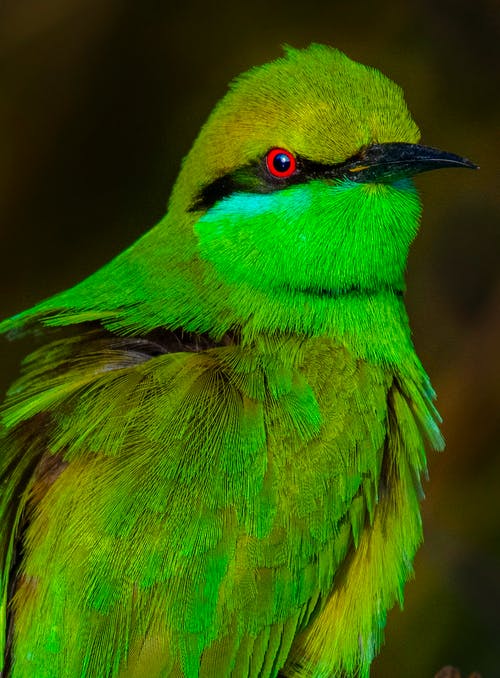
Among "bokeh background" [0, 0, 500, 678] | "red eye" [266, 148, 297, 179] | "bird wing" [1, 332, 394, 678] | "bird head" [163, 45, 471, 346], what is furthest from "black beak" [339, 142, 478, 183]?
"bokeh background" [0, 0, 500, 678]

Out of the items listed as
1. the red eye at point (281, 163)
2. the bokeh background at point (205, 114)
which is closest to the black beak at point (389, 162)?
the red eye at point (281, 163)

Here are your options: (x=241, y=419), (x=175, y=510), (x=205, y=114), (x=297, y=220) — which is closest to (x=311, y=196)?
(x=297, y=220)

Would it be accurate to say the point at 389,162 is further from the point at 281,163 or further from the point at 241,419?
the point at 241,419

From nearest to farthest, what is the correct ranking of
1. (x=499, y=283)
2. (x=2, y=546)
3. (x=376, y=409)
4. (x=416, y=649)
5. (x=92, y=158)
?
(x=2, y=546)
(x=376, y=409)
(x=416, y=649)
(x=499, y=283)
(x=92, y=158)

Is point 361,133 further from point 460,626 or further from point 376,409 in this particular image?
point 460,626

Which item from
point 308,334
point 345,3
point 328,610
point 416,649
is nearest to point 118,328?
point 308,334

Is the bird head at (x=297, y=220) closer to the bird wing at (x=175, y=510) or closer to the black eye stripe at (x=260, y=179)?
the black eye stripe at (x=260, y=179)
